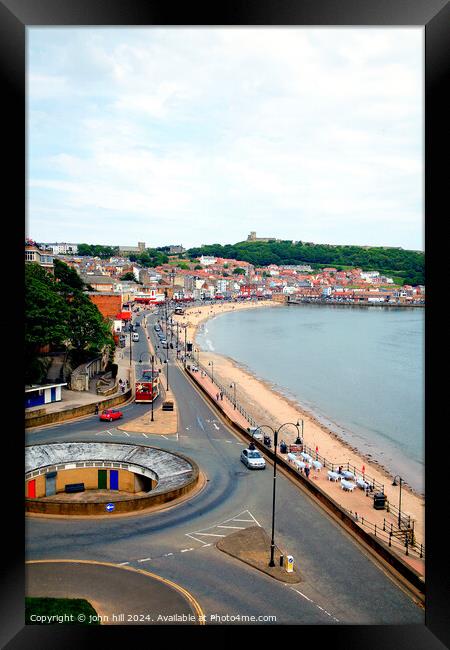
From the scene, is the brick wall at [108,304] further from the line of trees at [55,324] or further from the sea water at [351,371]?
the sea water at [351,371]

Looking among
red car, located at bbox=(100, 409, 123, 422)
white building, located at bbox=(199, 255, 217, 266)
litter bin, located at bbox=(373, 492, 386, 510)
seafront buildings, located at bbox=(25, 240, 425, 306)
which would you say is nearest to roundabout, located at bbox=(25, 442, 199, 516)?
red car, located at bbox=(100, 409, 123, 422)

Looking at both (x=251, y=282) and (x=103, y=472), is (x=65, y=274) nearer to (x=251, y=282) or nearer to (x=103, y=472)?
(x=103, y=472)

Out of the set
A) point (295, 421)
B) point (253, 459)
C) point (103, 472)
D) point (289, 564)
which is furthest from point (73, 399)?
point (289, 564)

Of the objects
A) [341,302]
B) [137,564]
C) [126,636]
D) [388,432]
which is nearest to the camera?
[126,636]

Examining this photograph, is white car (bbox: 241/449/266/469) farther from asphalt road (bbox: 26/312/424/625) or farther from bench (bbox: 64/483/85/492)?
bench (bbox: 64/483/85/492)

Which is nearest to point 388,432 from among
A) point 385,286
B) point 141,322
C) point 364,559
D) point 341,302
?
point 364,559
